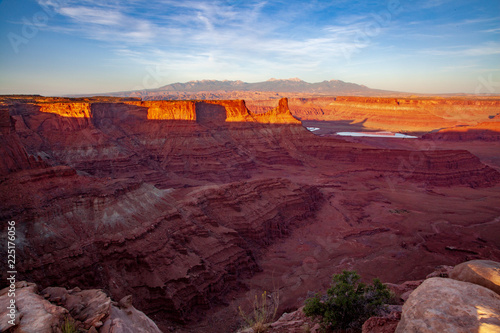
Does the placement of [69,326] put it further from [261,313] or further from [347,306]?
[347,306]

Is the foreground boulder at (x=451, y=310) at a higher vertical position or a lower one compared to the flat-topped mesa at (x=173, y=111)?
lower

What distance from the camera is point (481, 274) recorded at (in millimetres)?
8984

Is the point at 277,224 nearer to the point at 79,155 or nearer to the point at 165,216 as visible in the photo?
the point at 165,216

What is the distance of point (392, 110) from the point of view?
114 meters

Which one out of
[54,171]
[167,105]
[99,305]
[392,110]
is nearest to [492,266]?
[99,305]

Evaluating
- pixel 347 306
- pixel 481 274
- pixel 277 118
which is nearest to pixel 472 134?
pixel 277 118

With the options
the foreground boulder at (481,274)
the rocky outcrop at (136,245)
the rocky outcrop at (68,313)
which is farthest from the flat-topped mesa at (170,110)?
the foreground boulder at (481,274)

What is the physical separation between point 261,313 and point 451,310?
718 cm

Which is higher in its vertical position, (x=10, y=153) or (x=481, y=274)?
(x=10, y=153)

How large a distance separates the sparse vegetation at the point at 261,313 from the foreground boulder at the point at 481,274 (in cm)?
624

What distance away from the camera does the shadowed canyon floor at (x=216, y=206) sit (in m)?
15.4

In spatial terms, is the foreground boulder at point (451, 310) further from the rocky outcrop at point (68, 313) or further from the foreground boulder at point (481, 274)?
the rocky outcrop at point (68, 313)

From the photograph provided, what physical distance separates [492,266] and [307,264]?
13.5m

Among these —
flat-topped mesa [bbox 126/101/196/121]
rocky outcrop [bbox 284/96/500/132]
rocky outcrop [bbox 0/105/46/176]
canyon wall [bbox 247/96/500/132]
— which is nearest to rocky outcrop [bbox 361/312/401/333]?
rocky outcrop [bbox 0/105/46/176]
